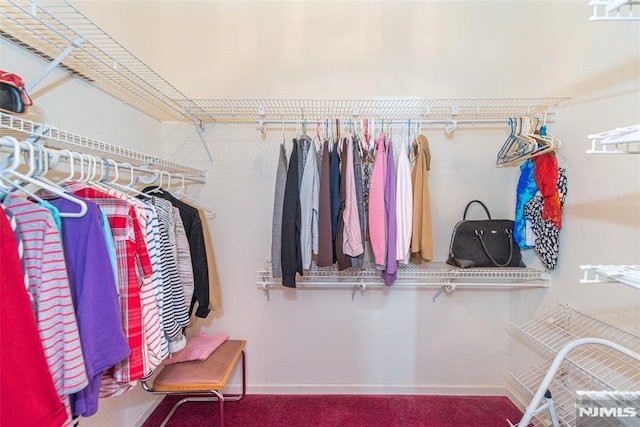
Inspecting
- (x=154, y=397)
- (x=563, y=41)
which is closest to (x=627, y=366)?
(x=563, y=41)

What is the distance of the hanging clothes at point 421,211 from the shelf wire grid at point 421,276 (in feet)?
0.86

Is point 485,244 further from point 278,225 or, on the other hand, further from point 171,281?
point 171,281

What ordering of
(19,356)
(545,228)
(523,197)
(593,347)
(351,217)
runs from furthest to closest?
(523,197)
(545,228)
(351,217)
(593,347)
(19,356)

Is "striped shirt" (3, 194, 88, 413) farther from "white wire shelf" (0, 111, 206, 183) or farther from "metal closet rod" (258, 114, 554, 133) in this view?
"metal closet rod" (258, 114, 554, 133)

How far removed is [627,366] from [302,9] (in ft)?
8.88

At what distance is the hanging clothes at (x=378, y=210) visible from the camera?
140 cm

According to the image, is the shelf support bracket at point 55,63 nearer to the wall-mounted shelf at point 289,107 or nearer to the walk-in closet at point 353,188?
the walk-in closet at point 353,188

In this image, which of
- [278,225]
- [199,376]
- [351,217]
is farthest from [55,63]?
[199,376]

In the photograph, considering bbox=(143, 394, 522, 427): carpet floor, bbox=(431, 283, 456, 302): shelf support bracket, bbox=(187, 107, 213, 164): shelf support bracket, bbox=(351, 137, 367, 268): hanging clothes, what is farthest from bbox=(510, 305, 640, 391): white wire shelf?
bbox=(187, 107, 213, 164): shelf support bracket

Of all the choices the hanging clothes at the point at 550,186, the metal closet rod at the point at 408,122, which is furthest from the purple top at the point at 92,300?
the hanging clothes at the point at 550,186

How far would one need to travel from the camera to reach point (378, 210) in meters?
1.40

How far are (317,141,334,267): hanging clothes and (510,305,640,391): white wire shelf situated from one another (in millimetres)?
1171

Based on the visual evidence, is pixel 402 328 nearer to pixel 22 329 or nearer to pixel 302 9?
pixel 22 329

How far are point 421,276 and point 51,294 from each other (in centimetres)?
173
